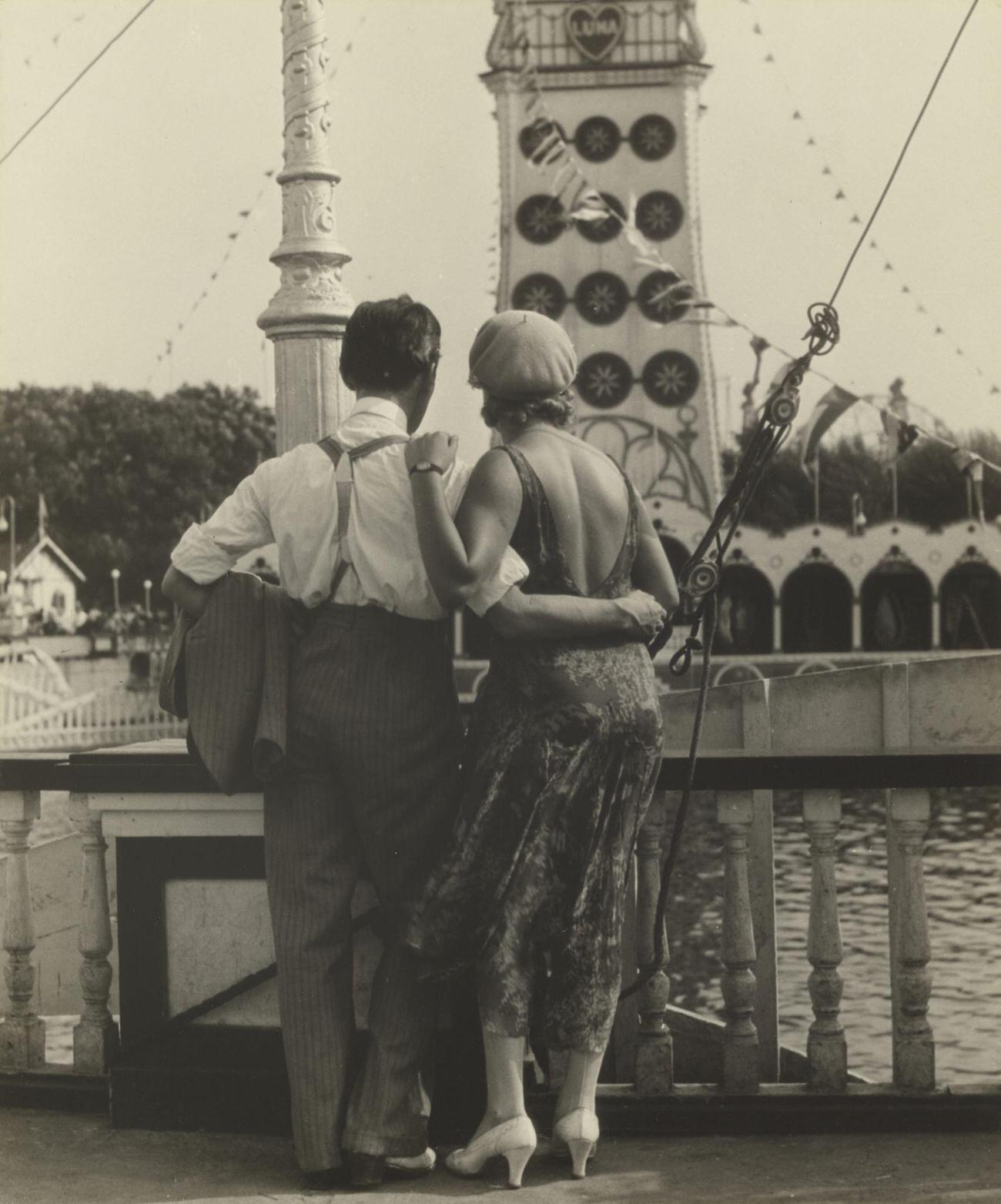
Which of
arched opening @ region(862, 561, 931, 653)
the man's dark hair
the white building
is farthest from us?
the white building

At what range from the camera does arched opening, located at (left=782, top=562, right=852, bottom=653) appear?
140 feet

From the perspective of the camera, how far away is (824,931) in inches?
192

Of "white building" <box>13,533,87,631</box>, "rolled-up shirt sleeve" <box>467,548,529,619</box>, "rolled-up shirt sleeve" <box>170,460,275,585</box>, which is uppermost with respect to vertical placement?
"white building" <box>13,533,87,631</box>

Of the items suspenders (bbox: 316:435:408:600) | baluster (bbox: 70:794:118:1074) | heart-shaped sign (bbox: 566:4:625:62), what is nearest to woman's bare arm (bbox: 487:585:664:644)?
suspenders (bbox: 316:435:408:600)

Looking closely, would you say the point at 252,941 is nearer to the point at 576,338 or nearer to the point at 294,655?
the point at 294,655

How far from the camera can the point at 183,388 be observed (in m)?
55.0

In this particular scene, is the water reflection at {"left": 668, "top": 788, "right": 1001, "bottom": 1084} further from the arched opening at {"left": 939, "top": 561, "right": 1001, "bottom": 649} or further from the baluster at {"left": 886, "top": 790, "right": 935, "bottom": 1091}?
the arched opening at {"left": 939, "top": 561, "right": 1001, "bottom": 649}

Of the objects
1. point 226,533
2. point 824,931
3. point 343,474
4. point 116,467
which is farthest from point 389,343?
point 116,467

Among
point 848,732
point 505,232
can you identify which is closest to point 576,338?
point 505,232

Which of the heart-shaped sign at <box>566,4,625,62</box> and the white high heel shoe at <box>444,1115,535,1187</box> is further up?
the heart-shaped sign at <box>566,4,625,62</box>

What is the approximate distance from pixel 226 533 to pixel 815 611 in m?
39.8

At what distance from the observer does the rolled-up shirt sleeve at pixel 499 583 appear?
4117mm

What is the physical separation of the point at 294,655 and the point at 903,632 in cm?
3888

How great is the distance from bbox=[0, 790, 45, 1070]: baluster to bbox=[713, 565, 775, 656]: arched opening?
3493cm
